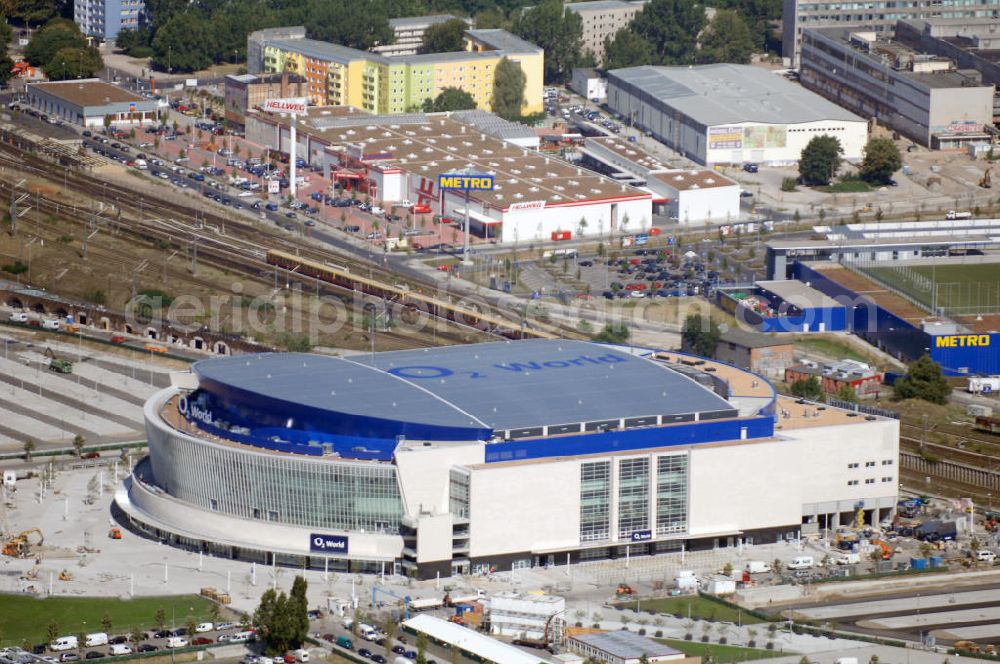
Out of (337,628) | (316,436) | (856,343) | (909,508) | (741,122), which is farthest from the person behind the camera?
(741,122)

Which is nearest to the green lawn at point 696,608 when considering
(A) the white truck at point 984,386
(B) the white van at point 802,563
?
(B) the white van at point 802,563

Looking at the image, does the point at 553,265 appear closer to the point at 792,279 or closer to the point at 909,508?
the point at 792,279

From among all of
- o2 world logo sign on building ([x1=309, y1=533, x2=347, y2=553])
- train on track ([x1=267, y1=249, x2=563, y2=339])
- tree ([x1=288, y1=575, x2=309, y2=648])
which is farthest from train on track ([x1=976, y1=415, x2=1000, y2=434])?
tree ([x1=288, y1=575, x2=309, y2=648])

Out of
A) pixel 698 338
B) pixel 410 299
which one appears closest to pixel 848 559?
pixel 698 338

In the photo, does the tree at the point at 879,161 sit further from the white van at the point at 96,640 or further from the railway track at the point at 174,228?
the white van at the point at 96,640

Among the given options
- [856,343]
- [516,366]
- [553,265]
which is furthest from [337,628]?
[553,265]

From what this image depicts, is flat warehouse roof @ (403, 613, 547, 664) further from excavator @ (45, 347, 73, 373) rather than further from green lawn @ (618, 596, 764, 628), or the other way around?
excavator @ (45, 347, 73, 373)
